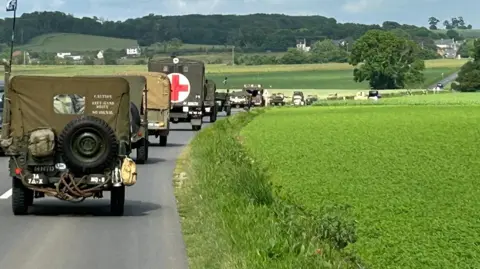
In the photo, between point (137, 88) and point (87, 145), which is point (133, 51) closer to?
point (137, 88)

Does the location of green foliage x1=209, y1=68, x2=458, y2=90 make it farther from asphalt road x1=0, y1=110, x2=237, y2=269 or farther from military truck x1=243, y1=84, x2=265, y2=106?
asphalt road x1=0, y1=110, x2=237, y2=269

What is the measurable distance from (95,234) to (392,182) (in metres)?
7.85

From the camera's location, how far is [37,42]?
19450cm

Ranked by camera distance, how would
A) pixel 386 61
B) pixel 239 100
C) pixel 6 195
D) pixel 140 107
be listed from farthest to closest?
pixel 386 61
pixel 239 100
pixel 140 107
pixel 6 195

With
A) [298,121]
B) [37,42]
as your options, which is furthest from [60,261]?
[37,42]

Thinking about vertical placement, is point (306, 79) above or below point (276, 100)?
below

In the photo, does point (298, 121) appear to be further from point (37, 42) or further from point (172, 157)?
point (37, 42)

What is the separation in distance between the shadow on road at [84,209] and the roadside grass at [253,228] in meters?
0.61

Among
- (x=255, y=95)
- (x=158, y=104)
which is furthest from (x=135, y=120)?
(x=255, y=95)

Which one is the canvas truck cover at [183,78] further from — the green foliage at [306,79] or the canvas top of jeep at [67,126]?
the green foliage at [306,79]

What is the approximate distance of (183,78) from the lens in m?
50.2

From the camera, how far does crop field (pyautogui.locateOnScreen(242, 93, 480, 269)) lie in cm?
1277

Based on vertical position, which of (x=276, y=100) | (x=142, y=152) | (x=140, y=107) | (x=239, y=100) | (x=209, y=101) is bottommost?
(x=276, y=100)

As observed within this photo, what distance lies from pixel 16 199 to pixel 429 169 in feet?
34.0
